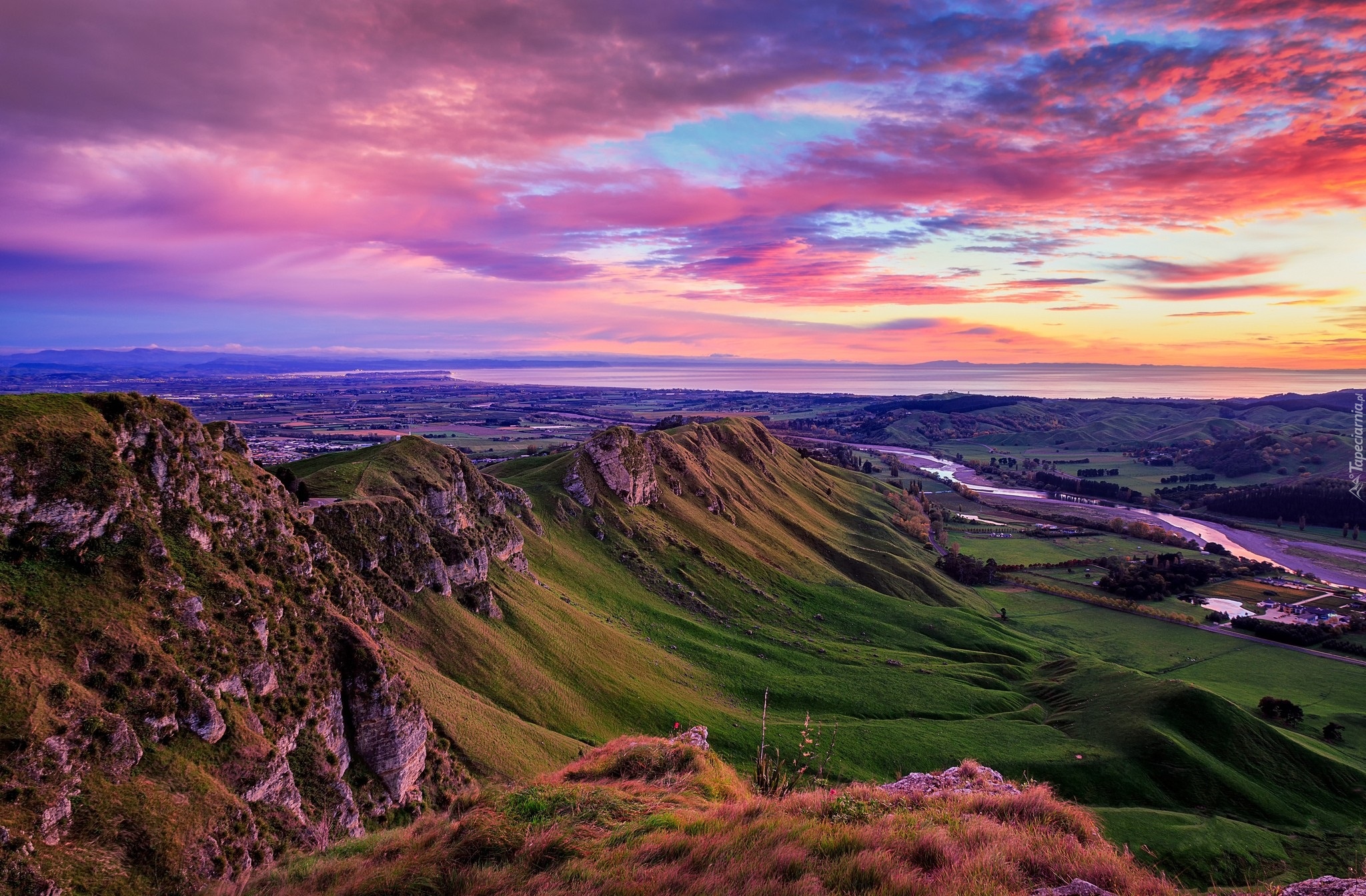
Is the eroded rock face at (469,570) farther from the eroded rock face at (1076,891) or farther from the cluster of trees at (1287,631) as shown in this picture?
the cluster of trees at (1287,631)

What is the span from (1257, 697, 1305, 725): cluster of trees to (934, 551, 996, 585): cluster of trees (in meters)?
69.7

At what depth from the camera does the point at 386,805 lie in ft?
110

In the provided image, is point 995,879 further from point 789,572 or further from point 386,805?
point 789,572

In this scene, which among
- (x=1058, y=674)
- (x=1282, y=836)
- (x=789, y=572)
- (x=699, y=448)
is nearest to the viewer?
(x=1282, y=836)

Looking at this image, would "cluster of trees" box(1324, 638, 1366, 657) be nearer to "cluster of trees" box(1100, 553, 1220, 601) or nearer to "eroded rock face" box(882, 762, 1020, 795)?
"cluster of trees" box(1100, 553, 1220, 601)

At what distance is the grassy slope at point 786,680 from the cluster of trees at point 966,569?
36.0m

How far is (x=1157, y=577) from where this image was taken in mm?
163500

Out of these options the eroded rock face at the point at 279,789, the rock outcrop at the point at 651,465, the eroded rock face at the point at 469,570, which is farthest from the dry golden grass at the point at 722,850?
the rock outcrop at the point at 651,465

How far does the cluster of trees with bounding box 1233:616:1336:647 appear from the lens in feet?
431

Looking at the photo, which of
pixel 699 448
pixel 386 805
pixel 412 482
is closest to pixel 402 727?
pixel 386 805

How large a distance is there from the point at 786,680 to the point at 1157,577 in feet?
455

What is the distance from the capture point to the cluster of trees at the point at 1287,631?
131 m

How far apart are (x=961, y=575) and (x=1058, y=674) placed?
6595 centimetres

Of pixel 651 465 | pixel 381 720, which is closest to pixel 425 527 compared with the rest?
pixel 381 720
